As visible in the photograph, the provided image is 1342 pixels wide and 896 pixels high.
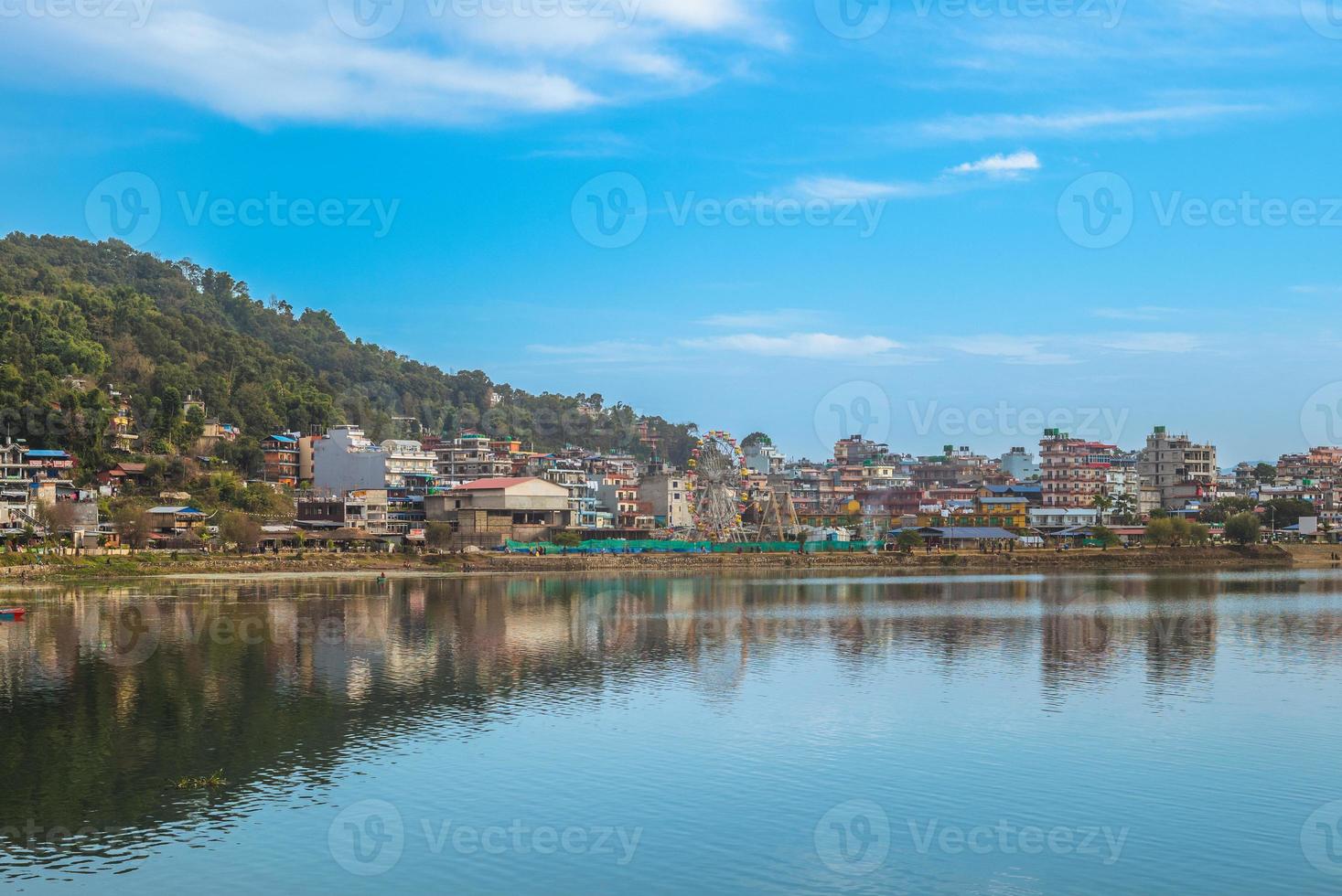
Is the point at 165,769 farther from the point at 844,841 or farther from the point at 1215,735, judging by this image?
the point at 1215,735

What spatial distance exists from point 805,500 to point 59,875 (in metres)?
123

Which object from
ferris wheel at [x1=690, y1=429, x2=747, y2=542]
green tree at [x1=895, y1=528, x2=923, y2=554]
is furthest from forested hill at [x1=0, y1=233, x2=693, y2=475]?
green tree at [x1=895, y1=528, x2=923, y2=554]

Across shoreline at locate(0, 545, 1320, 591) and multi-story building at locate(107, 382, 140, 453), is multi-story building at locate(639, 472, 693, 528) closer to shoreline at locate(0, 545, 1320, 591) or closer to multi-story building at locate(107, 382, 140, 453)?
shoreline at locate(0, 545, 1320, 591)

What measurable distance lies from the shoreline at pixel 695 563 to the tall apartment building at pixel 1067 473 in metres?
21.7

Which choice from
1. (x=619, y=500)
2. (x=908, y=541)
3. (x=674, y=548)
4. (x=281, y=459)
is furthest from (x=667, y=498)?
(x=281, y=459)

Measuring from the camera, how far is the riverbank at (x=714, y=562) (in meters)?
63.3

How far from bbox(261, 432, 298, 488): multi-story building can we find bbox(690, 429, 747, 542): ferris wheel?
101 feet

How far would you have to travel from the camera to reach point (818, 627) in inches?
1610

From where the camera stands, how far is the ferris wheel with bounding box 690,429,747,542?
8719 centimetres

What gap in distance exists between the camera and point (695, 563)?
271 ft

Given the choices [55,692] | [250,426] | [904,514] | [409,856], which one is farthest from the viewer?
[904,514]

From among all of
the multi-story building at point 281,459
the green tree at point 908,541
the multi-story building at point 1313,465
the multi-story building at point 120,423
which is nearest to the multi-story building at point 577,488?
the multi-story building at point 281,459

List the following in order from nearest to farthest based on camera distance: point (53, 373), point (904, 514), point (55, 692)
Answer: point (55, 692)
point (53, 373)
point (904, 514)

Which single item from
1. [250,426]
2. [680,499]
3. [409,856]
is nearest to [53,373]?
[250,426]
